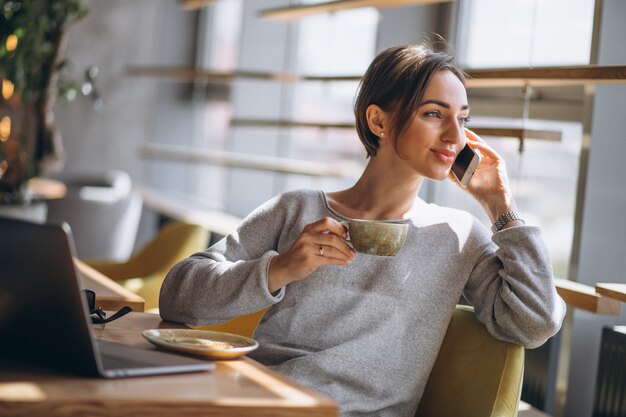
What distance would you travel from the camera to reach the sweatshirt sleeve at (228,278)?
186cm

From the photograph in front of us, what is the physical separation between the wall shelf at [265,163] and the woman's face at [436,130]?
6.83 ft

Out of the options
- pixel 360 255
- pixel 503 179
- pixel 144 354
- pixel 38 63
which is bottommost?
pixel 144 354

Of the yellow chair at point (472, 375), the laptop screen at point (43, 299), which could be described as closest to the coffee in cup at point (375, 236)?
the yellow chair at point (472, 375)

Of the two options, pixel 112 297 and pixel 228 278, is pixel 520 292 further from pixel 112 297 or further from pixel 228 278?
pixel 112 297

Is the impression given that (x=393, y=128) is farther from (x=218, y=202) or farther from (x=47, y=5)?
(x=218, y=202)

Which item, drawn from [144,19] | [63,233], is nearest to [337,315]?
[63,233]

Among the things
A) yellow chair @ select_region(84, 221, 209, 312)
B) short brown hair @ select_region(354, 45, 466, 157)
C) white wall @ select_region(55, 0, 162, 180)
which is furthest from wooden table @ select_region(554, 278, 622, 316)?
white wall @ select_region(55, 0, 162, 180)

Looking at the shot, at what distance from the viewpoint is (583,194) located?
2865mm

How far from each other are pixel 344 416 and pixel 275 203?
20.2 inches

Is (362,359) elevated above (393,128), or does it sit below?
below

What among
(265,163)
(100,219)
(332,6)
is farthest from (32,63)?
(332,6)

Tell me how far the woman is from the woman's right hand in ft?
0.09

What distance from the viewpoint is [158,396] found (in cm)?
130

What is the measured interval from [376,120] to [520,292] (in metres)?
0.55
